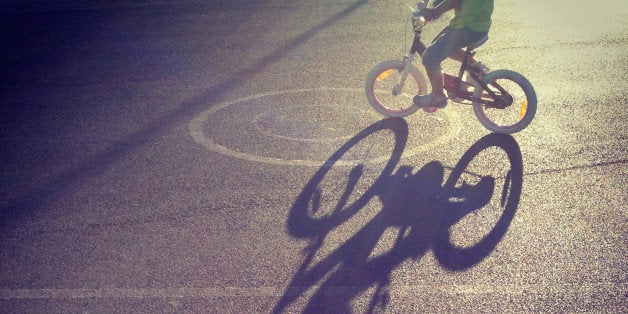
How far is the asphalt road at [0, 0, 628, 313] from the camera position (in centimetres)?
463

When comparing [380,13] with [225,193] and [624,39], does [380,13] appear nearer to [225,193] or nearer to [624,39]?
[624,39]

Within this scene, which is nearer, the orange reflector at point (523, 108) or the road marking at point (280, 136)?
the road marking at point (280, 136)

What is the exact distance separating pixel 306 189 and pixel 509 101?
255 centimetres

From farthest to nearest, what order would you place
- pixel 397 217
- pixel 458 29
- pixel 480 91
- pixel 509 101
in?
pixel 480 91
pixel 509 101
pixel 458 29
pixel 397 217

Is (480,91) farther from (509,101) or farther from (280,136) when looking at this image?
(280,136)

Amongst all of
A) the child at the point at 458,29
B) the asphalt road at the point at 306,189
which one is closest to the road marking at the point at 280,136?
the asphalt road at the point at 306,189

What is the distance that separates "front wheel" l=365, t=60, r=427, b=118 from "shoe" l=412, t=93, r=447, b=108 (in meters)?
0.17

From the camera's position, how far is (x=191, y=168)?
21.4 feet

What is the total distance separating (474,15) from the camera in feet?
20.6

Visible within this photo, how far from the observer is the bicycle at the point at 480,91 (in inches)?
259

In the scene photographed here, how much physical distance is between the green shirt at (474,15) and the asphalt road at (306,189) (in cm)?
124

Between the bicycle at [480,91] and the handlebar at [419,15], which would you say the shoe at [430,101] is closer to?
the bicycle at [480,91]

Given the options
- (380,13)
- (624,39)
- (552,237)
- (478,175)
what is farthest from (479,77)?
(380,13)

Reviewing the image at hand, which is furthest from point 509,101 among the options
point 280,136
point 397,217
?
point 280,136
